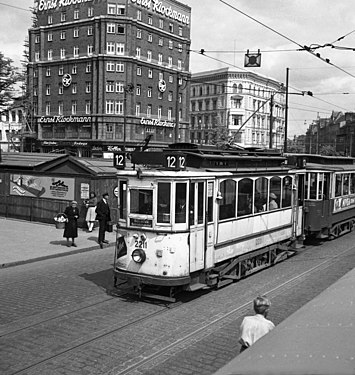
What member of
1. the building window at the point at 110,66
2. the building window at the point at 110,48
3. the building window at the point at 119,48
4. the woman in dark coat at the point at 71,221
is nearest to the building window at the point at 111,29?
the building window at the point at 110,48

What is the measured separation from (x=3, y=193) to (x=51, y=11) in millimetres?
50037

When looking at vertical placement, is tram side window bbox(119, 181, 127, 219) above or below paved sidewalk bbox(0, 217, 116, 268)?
above

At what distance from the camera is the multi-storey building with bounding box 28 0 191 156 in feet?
203

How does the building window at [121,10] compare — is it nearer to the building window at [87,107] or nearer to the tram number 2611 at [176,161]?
the building window at [87,107]

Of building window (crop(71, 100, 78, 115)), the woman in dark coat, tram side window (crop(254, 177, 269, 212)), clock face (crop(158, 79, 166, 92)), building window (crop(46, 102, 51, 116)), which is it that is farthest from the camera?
building window (crop(46, 102, 51, 116))

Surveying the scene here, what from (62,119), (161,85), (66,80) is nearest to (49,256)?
(62,119)

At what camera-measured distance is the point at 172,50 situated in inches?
2714

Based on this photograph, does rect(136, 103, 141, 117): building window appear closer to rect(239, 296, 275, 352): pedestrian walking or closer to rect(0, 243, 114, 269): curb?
rect(0, 243, 114, 269): curb

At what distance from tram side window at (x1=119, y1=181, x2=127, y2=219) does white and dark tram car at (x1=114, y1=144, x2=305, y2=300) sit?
2 centimetres

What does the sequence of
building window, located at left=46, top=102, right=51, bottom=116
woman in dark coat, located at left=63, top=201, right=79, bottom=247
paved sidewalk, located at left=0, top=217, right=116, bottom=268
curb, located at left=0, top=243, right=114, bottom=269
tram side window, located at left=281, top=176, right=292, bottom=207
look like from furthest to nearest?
building window, located at left=46, top=102, right=51, bottom=116 → woman in dark coat, located at left=63, top=201, right=79, bottom=247 → paved sidewalk, located at left=0, top=217, right=116, bottom=268 → tram side window, located at left=281, top=176, right=292, bottom=207 → curb, located at left=0, top=243, right=114, bottom=269

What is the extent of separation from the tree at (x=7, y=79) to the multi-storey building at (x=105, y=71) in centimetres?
2624

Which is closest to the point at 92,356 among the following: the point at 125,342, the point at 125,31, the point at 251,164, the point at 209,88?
the point at 125,342

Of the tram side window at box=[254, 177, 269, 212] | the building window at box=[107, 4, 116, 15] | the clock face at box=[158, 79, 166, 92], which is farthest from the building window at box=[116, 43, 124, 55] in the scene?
the tram side window at box=[254, 177, 269, 212]

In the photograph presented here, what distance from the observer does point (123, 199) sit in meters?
10.3
